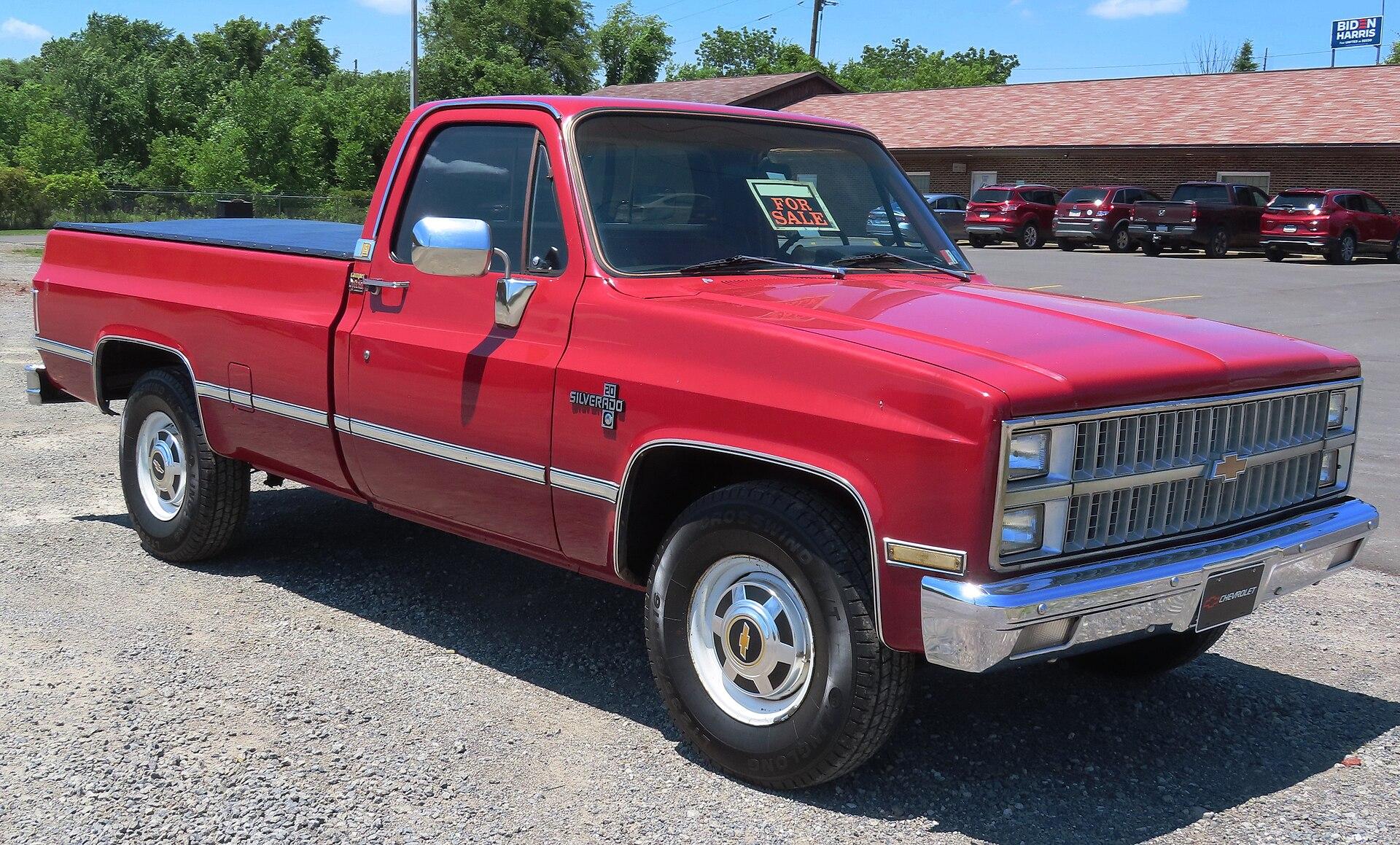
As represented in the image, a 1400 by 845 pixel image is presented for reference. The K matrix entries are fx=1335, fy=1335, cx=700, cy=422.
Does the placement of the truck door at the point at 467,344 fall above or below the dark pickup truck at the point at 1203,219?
below

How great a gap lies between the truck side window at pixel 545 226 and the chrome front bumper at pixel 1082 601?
1.77 meters

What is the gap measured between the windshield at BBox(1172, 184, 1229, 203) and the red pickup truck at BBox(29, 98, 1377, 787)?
1187 inches

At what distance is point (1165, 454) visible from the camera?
369 cm

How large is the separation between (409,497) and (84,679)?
126 centimetres

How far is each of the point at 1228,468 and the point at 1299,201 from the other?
3067 centimetres

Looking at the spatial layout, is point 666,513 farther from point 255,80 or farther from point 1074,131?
point 255,80

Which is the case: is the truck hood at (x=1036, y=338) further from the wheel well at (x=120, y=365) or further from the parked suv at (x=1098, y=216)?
the parked suv at (x=1098, y=216)

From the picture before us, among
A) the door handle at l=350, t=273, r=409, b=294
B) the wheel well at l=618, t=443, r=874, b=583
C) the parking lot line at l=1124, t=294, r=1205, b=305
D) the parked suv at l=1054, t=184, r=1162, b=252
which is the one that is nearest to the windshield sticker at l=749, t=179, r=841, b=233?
the wheel well at l=618, t=443, r=874, b=583

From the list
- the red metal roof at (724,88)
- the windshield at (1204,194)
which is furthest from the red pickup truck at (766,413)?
the red metal roof at (724,88)

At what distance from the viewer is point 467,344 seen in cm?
452

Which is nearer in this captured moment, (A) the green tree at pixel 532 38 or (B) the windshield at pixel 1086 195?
(B) the windshield at pixel 1086 195

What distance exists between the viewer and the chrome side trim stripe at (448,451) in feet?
14.3

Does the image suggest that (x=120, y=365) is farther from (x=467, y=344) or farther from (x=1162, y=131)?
(x=1162, y=131)

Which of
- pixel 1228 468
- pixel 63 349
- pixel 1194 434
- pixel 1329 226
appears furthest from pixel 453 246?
pixel 1329 226
